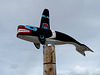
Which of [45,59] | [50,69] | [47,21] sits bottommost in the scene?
[50,69]

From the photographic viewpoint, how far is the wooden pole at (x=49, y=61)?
18.1ft

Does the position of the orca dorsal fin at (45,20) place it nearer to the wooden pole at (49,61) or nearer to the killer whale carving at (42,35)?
the killer whale carving at (42,35)

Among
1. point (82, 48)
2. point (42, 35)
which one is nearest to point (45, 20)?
point (42, 35)

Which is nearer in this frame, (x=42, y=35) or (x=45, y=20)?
(x=42, y=35)

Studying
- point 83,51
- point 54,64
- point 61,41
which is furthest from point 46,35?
point 83,51

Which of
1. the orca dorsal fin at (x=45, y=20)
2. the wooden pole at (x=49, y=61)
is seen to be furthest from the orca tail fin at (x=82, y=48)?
the wooden pole at (x=49, y=61)

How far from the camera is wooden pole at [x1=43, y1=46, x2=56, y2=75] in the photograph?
5504 mm

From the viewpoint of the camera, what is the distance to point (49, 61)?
18.2 feet

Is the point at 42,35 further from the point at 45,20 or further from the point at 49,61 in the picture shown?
the point at 45,20

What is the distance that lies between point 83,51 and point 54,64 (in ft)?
8.34

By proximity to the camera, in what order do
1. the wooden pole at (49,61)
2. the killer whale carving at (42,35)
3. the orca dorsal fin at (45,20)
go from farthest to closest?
the orca dorsal fin at (45,20) → the killer whale carving at (42,35) → the wooden pole at (49,61)

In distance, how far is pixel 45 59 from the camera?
563cm

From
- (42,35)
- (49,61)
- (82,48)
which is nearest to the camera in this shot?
(49,61)

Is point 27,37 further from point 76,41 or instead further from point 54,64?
point 76,41
